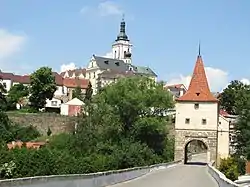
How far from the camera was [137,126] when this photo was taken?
65.6 metres

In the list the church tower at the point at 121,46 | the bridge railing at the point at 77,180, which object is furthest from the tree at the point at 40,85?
the church tower at the point at 121,46

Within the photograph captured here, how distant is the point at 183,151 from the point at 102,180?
46.2 m

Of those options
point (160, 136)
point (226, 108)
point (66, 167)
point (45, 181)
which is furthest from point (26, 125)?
point (45, 181)

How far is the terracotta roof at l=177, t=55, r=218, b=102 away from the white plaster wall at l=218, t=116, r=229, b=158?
14.0 ft

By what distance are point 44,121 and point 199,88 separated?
81.7 ft

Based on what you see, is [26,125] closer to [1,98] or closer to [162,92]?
[1,98]

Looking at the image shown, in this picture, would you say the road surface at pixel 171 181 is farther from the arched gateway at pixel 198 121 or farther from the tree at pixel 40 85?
the tree at pixel 40 85

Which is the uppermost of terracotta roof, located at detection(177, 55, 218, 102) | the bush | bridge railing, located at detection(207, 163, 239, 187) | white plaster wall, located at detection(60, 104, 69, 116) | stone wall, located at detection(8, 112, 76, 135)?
terracotta roof, located at detection(177, 55, 218, 102)

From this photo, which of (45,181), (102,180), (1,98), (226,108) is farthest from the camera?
(226,108)

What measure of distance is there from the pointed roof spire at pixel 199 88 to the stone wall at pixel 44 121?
18817 mm

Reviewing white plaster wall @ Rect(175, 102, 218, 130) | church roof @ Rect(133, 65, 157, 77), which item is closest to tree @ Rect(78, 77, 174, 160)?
white plaster wall @ Rect(175, 102, 218, 130)

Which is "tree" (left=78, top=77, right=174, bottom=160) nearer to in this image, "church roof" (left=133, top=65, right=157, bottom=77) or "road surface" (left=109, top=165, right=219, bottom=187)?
"road surface" (left=109, top=165, right=219, bottom=187)

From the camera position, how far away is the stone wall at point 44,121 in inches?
→ 3233

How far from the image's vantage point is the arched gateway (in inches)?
2763
